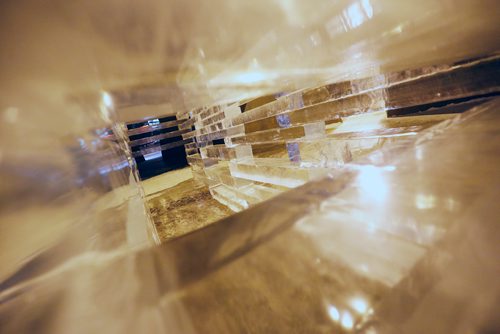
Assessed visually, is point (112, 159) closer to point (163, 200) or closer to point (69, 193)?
point (69, 193)

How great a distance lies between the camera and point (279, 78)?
1.43 meters

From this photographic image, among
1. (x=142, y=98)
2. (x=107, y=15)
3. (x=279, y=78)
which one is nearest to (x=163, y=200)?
(x=142, y=98)

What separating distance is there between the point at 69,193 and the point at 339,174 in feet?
2.78

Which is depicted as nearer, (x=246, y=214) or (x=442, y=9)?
(x=246, y=214)

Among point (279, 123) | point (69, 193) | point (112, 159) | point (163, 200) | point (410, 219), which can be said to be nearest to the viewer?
point (410, 219)

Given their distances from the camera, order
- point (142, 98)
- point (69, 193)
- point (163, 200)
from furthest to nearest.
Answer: point (163, 200)
point (142, 98)
point (69, 193)

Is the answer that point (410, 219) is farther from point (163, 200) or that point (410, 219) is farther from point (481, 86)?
point (163, 200)

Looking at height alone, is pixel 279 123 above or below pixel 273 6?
below

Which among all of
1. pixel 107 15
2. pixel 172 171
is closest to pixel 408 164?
pixel 107 15

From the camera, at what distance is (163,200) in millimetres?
3445

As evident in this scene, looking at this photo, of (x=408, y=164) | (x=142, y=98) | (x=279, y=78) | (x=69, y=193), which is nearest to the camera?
(x=408, y=164)

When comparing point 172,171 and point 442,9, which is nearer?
point 442,9

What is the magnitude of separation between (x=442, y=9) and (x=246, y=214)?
101 centimetres

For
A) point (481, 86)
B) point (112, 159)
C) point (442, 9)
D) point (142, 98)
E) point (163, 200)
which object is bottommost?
point (163, 200)
